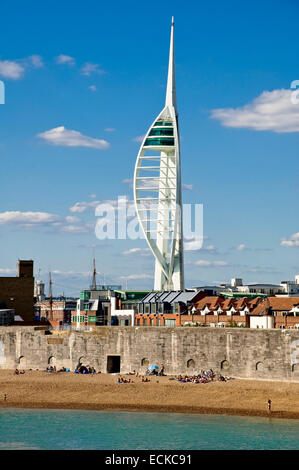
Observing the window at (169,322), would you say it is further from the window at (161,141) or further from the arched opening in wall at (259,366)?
the window at (161,141)

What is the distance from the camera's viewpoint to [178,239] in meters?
158

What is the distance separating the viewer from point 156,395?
74.4 metres

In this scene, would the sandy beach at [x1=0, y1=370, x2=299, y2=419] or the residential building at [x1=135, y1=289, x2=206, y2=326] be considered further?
the residential building at [x1=135, y1=289, x2=206, y2=326]

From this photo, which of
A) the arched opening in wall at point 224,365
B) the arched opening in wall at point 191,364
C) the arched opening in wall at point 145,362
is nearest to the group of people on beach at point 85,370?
the arched opening in wall at point 145,362

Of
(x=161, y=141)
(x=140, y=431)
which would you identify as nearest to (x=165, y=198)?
(x=161, y=141)

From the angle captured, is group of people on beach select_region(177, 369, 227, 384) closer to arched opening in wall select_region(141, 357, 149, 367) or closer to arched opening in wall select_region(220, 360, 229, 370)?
arched opening in wall select_region(220, 360, 229, 370)

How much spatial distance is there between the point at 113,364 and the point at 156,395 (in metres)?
13.7

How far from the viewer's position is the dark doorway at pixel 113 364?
8656 centimetres

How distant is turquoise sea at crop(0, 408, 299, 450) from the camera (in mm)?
58875

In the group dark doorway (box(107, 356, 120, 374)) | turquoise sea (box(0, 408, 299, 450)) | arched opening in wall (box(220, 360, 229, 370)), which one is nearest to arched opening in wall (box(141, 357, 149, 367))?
dark doorway (box(107, 356, 120, 374))

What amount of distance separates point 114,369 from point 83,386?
8.00 m

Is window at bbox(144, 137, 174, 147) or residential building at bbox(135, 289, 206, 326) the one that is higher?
window at bbox(144, 137, 174, 147)

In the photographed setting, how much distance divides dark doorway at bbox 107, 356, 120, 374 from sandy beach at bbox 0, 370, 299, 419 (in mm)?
3224
